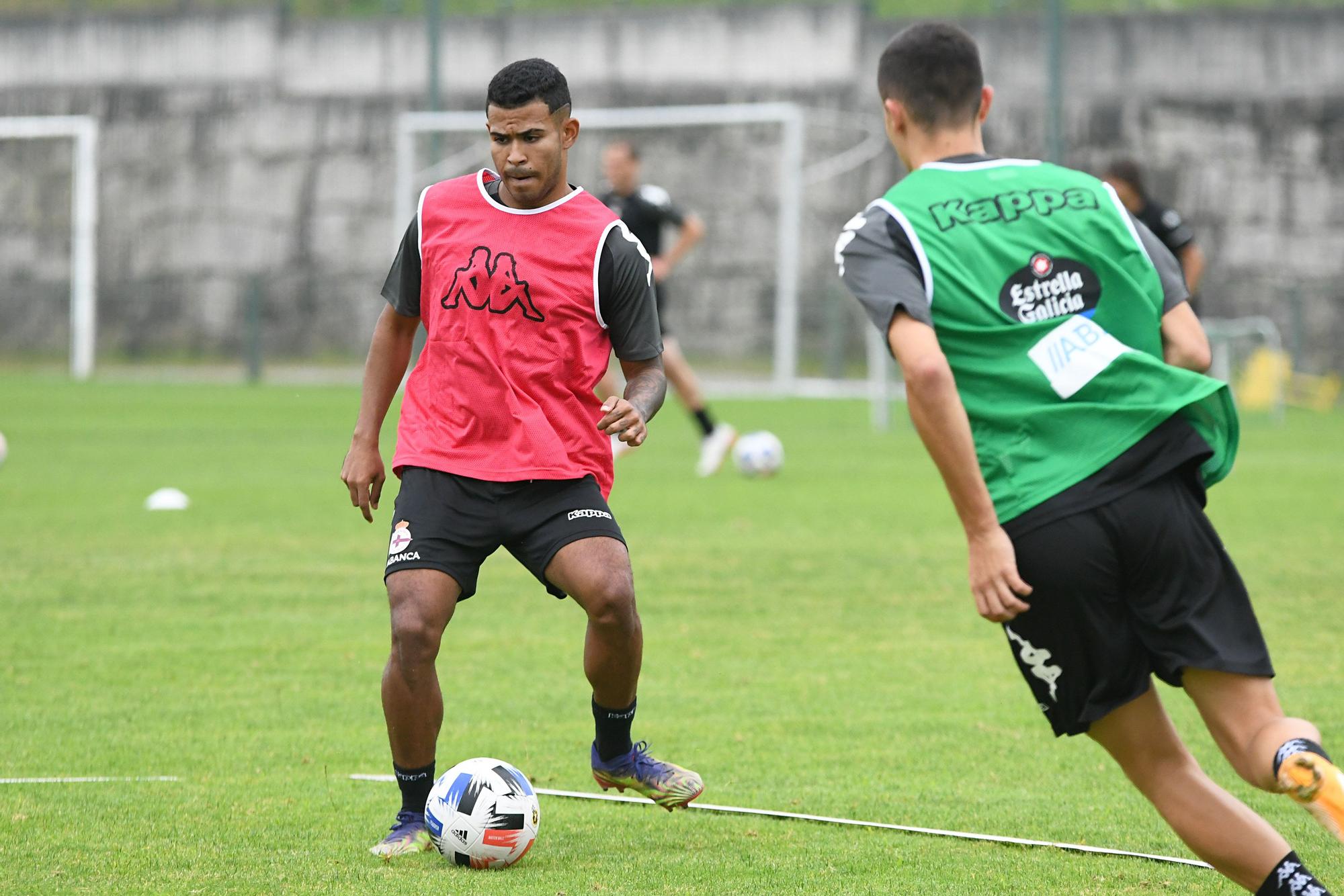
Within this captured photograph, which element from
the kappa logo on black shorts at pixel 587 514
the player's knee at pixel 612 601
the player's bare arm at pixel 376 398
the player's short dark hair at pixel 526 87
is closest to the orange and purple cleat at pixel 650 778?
the player's knee at pixel 612 601

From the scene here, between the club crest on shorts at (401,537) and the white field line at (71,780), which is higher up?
the club crest on shorts at (401,537)

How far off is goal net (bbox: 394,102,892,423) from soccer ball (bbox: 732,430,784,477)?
Result: 37.0ft

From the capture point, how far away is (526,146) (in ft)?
15.5

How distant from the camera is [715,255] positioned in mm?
26797

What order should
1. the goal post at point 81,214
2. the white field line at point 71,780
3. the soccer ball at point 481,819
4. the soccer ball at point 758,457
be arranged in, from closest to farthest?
the soccer ball at point 481,819, the white field line at point 71,780, the soccer ball at point 758,457, the goal post at point 81,214

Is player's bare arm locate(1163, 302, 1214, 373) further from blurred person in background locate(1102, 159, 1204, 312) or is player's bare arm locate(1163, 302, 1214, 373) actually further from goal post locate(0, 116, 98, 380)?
goal post locate(0, 116, 98, 380)

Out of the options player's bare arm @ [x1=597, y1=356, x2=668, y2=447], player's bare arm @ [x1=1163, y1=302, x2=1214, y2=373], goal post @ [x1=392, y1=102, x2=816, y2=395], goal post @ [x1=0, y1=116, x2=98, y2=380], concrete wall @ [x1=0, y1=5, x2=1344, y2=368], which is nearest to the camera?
player's bare arm @ [x1=1163, y1=302, x2=1214, y2=373]

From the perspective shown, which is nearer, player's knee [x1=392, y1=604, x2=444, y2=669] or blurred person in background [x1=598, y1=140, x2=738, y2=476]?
player's knee [x1=392, y1=604, x2=444, y2=669]

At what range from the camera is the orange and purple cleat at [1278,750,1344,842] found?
10.6ft

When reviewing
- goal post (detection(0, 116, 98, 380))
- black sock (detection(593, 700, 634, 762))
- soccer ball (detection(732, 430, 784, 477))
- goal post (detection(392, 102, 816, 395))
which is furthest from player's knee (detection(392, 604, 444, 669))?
goal post (detection(0, 116, 98, 380))

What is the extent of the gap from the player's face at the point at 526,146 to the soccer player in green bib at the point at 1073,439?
4.31ft

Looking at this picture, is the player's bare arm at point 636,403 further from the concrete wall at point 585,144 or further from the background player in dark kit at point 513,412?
the concrete wall at point 585,144

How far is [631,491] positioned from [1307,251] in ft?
53.0

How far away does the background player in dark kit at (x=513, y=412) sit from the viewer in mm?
4613
